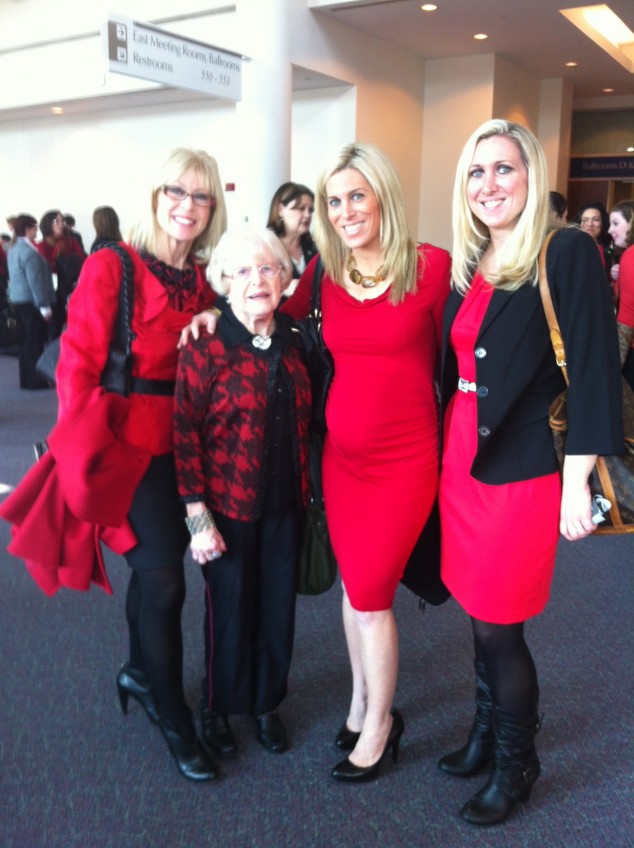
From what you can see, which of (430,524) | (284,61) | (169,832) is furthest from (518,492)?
(284,61)

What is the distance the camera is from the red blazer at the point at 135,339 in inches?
82.3

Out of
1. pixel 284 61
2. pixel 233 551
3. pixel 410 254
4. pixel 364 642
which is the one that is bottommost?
pixel 364 642

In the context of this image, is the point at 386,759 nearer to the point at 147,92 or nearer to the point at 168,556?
the point at 168,556

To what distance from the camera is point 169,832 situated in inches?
83.9

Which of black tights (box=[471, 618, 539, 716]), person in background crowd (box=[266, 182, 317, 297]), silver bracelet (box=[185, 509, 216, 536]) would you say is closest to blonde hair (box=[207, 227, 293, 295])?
silver bracelet (box=[185, 509, 216, 536])

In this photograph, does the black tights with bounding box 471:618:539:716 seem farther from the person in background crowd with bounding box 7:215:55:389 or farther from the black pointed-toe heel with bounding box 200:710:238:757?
the person in background crowd with bounding box 7:215:55:389

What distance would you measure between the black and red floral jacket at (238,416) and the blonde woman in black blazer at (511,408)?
429 mm

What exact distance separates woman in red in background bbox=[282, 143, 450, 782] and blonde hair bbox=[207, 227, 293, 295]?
151mm

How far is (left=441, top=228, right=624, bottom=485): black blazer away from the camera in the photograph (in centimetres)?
175

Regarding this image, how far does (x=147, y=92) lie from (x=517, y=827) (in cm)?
981

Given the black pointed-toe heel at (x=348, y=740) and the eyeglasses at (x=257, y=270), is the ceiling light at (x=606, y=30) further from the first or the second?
the black pointed-toe heel at (x=348, y=740)

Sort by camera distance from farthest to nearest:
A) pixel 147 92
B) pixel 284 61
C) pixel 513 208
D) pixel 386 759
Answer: pixel 147 92
pixel 284 61
pixel 386 759
pixel 513 208

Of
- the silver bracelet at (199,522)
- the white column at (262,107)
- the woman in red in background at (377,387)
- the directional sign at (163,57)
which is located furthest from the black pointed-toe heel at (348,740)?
the white column at (262,107)

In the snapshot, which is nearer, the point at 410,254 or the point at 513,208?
the point at 513,208
